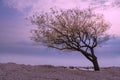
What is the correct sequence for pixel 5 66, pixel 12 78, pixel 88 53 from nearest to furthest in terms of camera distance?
pixel 12 78, pixel 5 66, pixel 88 53

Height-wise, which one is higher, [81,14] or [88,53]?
[81,14]

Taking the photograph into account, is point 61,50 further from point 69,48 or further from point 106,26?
point 106,26

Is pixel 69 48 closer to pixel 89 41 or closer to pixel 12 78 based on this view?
pixel 89 41

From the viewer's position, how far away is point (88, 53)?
3256cm

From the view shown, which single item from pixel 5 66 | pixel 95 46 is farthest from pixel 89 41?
pixel 5 66

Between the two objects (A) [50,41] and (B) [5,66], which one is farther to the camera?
(A) [50,41]

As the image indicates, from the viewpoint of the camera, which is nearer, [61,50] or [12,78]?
[12,78]

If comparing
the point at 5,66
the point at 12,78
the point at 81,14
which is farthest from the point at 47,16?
the point at 12,78

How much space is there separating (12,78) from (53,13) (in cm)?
1405

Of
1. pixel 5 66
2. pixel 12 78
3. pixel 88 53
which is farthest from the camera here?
pixel 88 53

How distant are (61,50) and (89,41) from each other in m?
3.29

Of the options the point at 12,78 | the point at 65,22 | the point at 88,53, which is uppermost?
the point at 65,22

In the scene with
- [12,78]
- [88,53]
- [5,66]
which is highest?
[88,53]

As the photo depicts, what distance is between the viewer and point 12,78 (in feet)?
65.8
